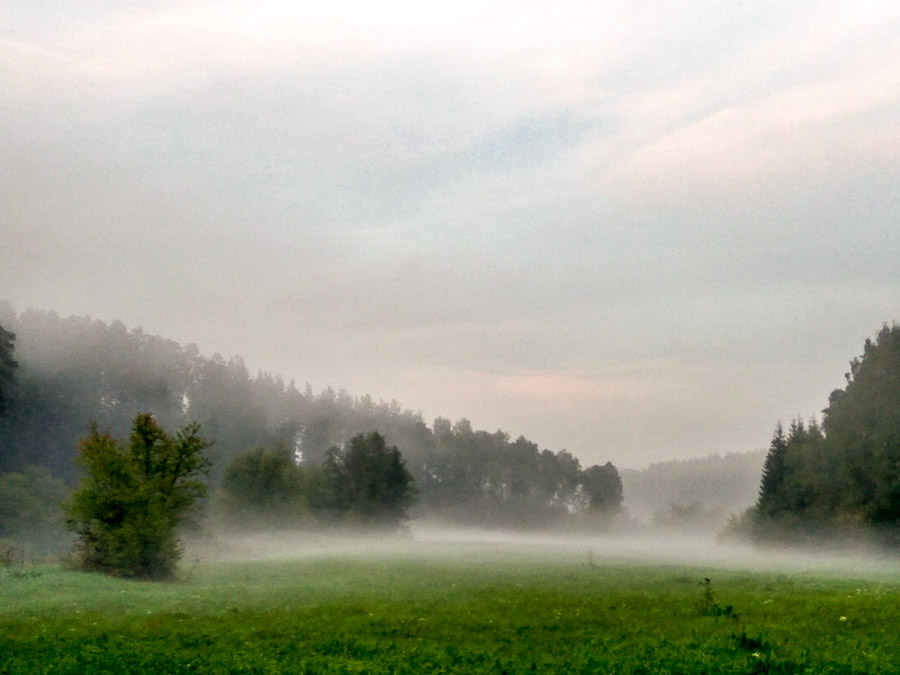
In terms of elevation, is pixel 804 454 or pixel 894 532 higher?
pixel 804 454

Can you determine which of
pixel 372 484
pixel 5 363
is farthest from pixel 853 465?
pixel 5 363

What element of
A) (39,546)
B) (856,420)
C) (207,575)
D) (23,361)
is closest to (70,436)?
(23,361)

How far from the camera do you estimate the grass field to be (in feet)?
67.6

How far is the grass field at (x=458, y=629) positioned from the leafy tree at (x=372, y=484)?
110m

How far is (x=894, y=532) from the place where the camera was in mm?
91188

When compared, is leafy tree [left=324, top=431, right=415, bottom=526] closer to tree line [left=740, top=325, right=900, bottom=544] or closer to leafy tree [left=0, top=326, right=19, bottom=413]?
leafy tree [left=0, top=326, right=19, bottom=413]

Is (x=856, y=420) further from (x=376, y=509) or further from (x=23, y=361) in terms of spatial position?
(x=23, y=361)

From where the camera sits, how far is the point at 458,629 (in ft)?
86.7

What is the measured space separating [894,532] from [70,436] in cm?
16518

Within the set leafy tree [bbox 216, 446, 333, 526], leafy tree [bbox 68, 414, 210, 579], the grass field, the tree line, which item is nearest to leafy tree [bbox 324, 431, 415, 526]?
leafy tree [bbox 216, 446, 333, 526]

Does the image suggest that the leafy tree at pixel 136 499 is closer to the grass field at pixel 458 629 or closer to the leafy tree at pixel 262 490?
the grass field at pixel 458 629

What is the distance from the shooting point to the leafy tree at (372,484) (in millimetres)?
153000

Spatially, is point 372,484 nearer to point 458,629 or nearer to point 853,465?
point 853,465

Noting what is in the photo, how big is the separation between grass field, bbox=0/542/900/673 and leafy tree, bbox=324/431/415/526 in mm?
110007
